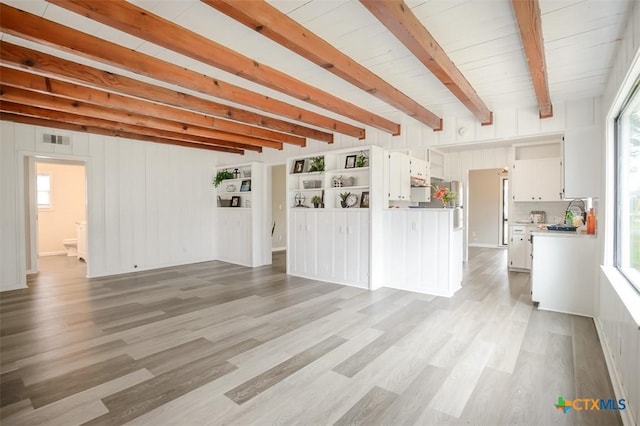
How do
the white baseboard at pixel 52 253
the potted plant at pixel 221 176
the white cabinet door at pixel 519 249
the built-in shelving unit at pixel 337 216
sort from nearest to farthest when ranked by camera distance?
the built-in shelving unit at pixel 337 216, the white cabinet door at pixel 519 249, the potted plant at pixel 221 176, the white baseboard at pixel 52 253

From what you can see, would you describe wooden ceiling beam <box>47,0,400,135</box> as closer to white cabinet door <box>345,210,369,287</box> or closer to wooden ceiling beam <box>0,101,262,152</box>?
white cabinet door <box>345,210,369,287</box>

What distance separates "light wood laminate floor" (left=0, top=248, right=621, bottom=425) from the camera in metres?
2.03

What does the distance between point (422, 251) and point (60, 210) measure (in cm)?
914

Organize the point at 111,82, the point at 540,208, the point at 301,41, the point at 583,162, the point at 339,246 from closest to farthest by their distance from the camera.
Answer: the point at 301,41, the point at 111,82, the point at 583,162, the point at 339,246, the point at 540,208

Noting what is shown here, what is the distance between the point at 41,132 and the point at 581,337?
308 inches

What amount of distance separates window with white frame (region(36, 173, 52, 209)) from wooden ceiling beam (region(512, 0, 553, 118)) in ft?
34.0

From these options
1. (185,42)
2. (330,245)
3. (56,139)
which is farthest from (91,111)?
(330,245)

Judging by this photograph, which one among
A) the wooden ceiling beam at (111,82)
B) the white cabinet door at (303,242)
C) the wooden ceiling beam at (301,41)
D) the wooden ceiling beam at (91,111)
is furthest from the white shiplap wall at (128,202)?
the wooden ceiling beam at (301,41)

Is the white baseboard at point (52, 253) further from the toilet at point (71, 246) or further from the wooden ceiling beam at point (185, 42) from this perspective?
the wooden ceiling beam at point (185, 42)

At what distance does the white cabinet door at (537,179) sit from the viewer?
19.8 ft

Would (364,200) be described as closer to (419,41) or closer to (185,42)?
(419,41)

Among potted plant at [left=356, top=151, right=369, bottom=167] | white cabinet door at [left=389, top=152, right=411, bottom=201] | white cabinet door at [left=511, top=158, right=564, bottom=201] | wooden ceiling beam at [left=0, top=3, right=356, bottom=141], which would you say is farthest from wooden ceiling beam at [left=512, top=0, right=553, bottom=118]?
white cabinet door at [left=511, top=158, right=564, bottom=201]

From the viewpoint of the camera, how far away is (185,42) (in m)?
2.35

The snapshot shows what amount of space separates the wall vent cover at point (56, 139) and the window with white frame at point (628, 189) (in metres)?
7.37
